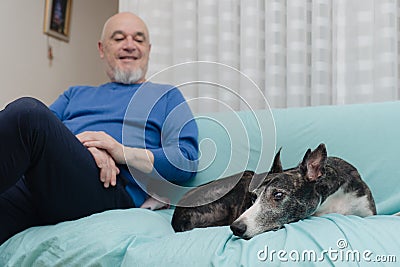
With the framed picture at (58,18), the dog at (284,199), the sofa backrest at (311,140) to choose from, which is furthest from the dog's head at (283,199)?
the framed picture at (58,18)

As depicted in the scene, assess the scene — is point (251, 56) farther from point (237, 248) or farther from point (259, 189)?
point (237, 248)

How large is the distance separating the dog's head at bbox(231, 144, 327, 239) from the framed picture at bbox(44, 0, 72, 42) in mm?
1949

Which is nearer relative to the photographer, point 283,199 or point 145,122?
point 283,199

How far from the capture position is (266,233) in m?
1.11

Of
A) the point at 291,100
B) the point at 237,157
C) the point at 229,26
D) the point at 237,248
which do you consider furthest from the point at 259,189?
the point at 229,26

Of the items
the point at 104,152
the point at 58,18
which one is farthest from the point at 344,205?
the point at 58,18

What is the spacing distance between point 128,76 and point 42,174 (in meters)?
0.65

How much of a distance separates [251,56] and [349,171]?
0.95 meters

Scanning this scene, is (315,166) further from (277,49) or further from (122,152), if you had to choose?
(277,49)

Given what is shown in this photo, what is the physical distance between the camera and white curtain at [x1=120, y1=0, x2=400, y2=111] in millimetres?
1992

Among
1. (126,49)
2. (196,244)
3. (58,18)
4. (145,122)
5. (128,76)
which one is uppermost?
(58,18)

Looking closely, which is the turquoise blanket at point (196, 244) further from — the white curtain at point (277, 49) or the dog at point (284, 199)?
the white curtain at point (277, 49)

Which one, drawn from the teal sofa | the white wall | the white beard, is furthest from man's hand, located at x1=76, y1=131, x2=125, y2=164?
the white wall

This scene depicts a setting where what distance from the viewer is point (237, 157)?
164cm
